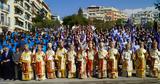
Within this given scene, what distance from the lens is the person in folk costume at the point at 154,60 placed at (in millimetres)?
19219

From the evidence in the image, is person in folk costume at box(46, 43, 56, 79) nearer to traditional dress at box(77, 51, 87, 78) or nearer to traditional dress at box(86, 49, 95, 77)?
traditional dress at box(77, 51, 87, 78)

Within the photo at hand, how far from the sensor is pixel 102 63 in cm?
1908

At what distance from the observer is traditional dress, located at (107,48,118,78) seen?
19.0 m

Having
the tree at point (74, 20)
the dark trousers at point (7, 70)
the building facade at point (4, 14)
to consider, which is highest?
the tree at point (74, 20)

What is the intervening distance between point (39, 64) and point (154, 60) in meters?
5.11

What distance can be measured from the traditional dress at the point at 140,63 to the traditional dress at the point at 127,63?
0.29 m

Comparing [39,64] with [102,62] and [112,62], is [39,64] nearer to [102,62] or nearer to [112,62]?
[102,62]

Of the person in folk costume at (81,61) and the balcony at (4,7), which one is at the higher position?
the balcony at (4,7)

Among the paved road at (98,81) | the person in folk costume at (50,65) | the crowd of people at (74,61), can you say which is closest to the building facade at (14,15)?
the crowd of people at (74,61)

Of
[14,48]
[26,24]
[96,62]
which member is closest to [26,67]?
[14,48]

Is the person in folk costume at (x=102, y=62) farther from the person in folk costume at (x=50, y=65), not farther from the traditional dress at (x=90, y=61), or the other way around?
the person in folk costume at (x=50, y=65)

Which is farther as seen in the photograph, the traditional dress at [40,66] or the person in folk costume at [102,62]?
the person in folk costume at [102,62]

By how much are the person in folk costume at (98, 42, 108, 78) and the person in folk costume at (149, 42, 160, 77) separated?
81.6 inches

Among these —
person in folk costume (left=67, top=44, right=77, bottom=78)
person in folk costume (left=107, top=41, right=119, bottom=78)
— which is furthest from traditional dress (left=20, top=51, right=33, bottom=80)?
person in folk costume (left=107, top=41, right=119, bottom=78)
